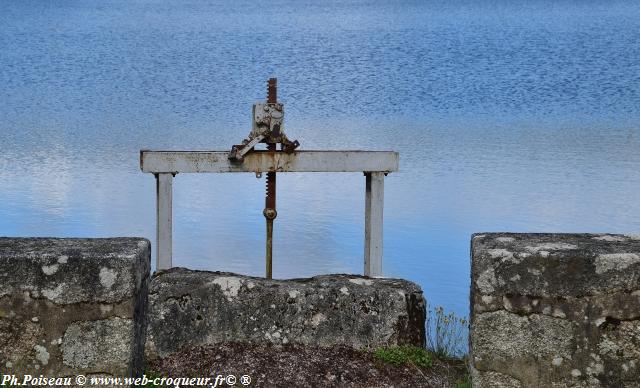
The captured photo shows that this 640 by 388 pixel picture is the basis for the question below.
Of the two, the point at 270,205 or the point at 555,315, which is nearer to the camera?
the point at 555,315

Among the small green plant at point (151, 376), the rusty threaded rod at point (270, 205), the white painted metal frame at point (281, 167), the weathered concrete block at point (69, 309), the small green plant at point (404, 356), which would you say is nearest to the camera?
the weathered concrete block at point (69, 309)

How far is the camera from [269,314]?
6.86 metres

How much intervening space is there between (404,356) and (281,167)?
268 centimetres

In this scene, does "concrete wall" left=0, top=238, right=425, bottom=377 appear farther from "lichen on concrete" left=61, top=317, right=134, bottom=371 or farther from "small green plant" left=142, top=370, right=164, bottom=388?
"small green plant" left=142, top=370, right=164, bottom=388

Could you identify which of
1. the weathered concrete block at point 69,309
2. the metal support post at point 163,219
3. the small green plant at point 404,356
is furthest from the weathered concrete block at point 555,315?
the metal support post at point 163,219

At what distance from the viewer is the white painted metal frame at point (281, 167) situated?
347 inches

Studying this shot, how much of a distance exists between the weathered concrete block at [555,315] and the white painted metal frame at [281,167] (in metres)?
3.47

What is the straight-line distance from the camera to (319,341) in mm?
6891

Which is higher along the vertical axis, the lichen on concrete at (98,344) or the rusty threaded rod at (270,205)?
the rusty threaded rod at (270,205)

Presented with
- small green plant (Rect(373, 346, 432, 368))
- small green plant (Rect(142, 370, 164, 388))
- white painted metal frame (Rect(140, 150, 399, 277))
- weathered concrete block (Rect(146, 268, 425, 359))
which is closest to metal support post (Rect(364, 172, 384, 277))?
white painted metal frame (Rect(140, 150, 399, 277))

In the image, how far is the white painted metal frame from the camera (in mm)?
8805

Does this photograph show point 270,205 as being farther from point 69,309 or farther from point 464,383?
point 69,309

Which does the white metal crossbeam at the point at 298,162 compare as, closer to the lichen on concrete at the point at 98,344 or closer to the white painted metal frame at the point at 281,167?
the white painted metal frame at the point at 281,167

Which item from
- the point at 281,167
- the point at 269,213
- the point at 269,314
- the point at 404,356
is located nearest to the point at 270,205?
the point at 269,213
